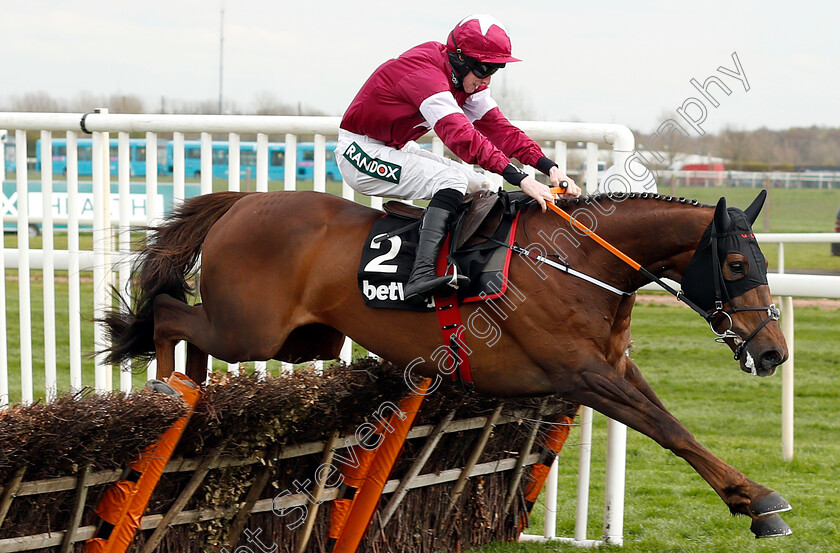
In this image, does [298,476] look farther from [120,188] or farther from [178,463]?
[120,188]

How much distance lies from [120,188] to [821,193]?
25.3 metres

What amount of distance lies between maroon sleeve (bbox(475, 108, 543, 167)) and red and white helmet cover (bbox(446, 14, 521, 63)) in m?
0.40

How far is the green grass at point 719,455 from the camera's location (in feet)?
14.8

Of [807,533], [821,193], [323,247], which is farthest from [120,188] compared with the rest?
[821,193]

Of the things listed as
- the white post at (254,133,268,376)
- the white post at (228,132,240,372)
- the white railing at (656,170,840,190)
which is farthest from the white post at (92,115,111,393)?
the white railing at (656,170,840,190)

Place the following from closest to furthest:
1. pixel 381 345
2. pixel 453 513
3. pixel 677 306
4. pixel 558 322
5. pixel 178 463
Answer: pixel 178 463, pixel 558 322, pixel 381 345, pixel 453 513, pixel 677 306

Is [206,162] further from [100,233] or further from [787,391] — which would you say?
[787,391]

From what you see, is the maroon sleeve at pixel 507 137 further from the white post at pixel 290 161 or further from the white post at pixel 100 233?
the white post at pixel 100 233

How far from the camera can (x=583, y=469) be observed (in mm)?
4328

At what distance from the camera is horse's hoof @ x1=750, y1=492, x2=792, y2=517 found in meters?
3.24

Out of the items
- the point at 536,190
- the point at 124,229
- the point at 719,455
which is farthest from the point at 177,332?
the point at 719,455

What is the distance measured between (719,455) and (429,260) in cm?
345

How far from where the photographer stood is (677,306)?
14.2m

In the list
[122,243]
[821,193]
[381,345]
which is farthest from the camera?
[821,193]
